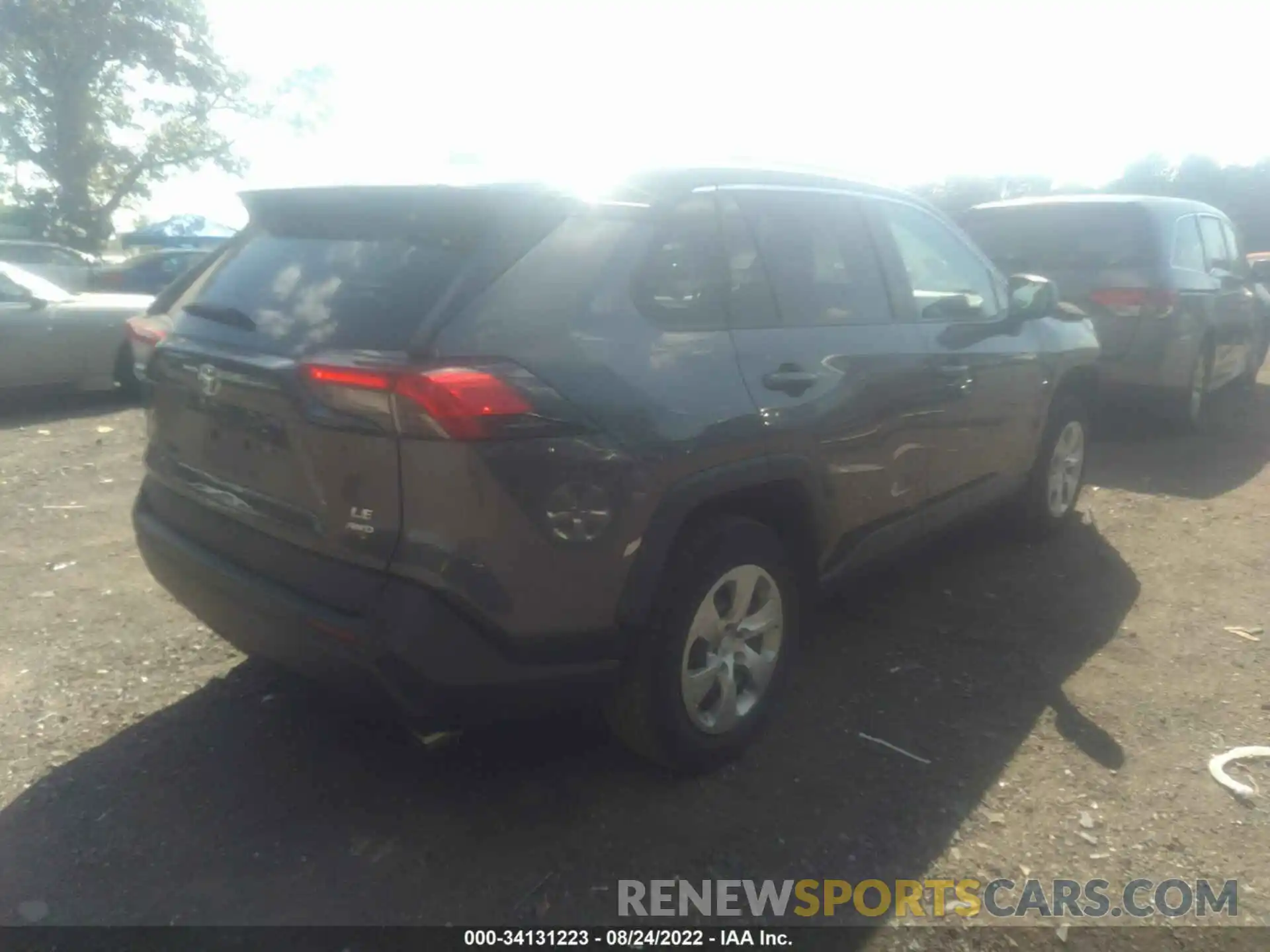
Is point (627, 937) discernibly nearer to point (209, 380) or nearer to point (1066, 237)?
point (209, 380)

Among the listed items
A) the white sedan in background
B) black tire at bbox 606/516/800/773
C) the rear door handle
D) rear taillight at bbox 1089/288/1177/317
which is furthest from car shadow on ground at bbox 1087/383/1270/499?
the white sedan in background

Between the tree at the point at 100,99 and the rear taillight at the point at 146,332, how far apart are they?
96.5 ft

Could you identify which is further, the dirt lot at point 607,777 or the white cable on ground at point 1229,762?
the white cable on ground at point 1229,762

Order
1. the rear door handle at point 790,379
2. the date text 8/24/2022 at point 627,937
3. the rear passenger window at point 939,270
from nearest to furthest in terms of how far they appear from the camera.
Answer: the date text 8/24/2022 at point 627,937 < the rear door handle at point 790,379 < the rear passenger window at point 939,270

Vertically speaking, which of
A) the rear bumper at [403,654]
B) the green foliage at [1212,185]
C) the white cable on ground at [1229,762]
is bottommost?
the white cable on ground at [1229,762]

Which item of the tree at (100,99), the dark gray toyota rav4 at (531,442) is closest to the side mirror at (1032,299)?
the dark gray toyota rav4 at (531,442)

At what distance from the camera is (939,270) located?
13.9 ft

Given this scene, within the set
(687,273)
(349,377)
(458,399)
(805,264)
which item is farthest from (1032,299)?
(349,377)

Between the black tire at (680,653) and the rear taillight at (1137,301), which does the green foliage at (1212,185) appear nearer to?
the rear taillight at (1137,301)

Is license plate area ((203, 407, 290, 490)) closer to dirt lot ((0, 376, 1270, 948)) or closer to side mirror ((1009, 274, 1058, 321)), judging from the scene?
dirt lot ((0, 376, 1270, 948))

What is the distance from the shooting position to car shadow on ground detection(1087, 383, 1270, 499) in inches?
257

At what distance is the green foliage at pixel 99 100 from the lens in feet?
91.1

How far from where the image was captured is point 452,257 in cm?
259

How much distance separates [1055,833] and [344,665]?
6.54ft
